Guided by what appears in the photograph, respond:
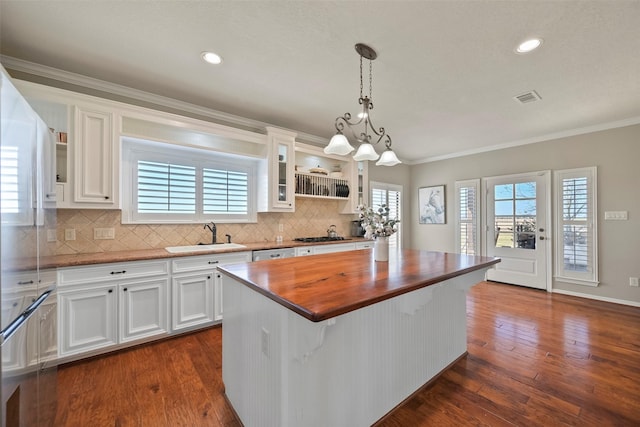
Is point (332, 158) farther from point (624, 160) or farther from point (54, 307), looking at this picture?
point (624, 160)

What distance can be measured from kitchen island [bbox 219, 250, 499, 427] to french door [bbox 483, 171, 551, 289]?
10.5 ft

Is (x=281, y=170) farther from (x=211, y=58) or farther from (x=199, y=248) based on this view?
(x=211, y=58)

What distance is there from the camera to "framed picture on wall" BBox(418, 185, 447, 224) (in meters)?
5.61

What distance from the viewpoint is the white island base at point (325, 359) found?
1.17m

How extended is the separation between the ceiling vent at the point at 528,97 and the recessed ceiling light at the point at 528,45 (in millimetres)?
928

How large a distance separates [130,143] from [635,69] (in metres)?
4.97

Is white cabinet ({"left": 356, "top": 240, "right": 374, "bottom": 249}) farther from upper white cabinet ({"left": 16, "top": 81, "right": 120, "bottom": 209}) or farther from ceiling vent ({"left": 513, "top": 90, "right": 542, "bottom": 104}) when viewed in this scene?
upper white cabinet ({"left": 16, "top": 81, "right": 120, "bottom": 209})

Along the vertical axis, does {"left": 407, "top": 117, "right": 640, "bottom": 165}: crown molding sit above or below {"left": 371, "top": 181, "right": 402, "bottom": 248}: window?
above

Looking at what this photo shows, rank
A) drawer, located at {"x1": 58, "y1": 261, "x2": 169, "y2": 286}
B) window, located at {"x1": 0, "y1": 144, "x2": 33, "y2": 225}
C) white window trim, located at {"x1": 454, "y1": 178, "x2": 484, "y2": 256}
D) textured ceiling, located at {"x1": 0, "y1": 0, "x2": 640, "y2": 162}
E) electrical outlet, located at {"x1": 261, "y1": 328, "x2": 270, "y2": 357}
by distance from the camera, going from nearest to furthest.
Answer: window, located at {"x1": 0, "y1": 144, "x2": 33, "y2": 225} → electrical outlet, located at {"x1": 261, "y1": 328, "x2": 270, "y2": 357} → textured ceiling, located at {"x1": 0, "y1": 0, "x2": 640, "y2": 162} → drawer, located at {"x1": 58, "y1": 261, "x2": 169, "y2": 286} → white window trim, located at {"x1": 454, "y1": 178, "x2": 484, "y2": 256}

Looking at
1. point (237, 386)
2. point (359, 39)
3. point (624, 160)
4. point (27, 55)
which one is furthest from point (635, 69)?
point (27, 55)

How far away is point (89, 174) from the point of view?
243 cm

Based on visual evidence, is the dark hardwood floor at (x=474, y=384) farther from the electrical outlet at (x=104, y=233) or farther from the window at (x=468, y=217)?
the window at (x=468, y=217)

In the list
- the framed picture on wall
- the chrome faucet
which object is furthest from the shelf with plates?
the framed picture on wall

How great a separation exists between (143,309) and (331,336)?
2067 millimetres
